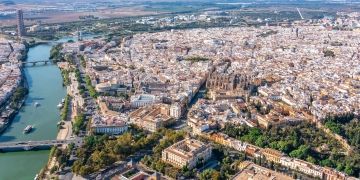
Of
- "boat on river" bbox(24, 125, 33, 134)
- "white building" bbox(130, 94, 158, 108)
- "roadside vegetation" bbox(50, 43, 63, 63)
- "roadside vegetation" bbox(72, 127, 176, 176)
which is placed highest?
"roadside vegetation" bbox(72, 127, 176, 176)

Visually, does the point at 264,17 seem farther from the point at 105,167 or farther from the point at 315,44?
the point at 105,167

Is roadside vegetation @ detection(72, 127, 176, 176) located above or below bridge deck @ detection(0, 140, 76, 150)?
above

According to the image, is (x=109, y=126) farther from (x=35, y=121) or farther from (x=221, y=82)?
(x=221, y=82)

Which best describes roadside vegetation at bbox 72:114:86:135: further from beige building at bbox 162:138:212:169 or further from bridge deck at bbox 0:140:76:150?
beige building at bbox 162:138:212:169


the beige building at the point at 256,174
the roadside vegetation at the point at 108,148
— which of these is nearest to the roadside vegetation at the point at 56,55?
the roadside vegetation at the point at 108,148

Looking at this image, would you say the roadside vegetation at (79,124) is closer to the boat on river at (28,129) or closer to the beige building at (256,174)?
the boat on river at (28,129)

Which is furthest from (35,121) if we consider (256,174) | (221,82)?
(256,174)

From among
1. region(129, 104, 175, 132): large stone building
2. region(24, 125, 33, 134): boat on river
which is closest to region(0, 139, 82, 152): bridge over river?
region(24, 125, 33, 134): boat on river
